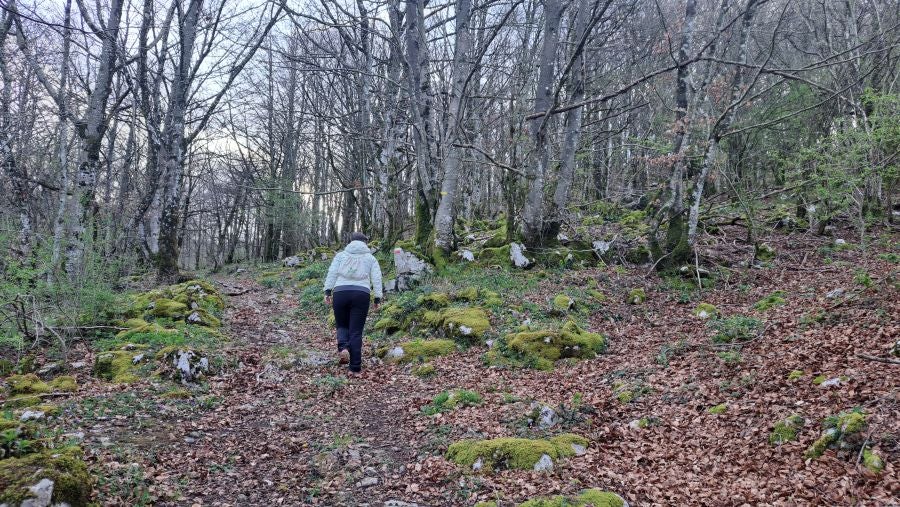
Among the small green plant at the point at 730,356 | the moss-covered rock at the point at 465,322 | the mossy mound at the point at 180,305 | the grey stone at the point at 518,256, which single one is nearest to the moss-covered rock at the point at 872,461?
the small green plant at the point at 730,356

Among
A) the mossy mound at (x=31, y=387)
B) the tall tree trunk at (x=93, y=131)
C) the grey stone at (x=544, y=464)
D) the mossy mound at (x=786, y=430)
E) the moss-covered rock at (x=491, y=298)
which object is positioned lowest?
the grey stone at (x=544, y=464)

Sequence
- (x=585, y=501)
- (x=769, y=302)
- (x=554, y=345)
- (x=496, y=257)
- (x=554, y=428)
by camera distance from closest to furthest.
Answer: (x=585, y=501) → (x=554, y=428) → (x=554, y=345) → (x=769, y=302) → (x=496, y=257)

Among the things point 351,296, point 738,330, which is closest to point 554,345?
point 738,330

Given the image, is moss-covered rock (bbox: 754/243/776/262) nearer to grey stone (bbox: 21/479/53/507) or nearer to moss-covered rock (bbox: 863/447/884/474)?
moss-covered rock (bbox: 863/447/884/474)

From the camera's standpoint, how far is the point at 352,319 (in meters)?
7.75

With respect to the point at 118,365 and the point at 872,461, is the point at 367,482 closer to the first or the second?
the point at 872,461

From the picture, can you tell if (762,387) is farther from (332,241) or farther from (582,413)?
(332,241)

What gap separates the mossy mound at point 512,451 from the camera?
15.0ft

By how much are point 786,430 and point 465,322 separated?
5.18 metres

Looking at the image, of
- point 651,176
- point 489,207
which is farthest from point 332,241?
point 651,176

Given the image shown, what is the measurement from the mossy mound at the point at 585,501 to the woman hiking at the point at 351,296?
4.37 metres

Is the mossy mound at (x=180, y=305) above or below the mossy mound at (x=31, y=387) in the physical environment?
above

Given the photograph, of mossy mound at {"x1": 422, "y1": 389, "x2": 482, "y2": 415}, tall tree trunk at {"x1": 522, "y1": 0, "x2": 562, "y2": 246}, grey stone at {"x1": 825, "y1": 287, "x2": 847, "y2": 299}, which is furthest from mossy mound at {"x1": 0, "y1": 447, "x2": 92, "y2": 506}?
tall tree trunk at {"x1": 522, "y1": 0, "x2": 562, "y2": 246}

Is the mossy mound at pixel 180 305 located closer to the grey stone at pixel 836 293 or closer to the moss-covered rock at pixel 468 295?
the moss-covered rock at pixel 468 295
